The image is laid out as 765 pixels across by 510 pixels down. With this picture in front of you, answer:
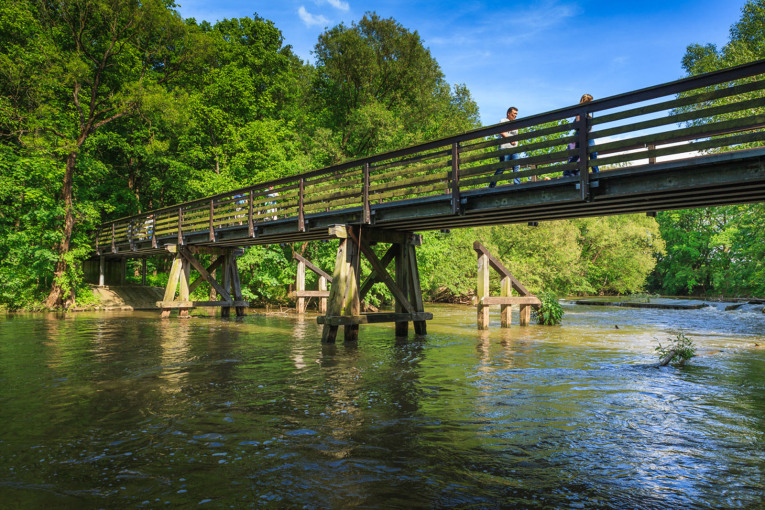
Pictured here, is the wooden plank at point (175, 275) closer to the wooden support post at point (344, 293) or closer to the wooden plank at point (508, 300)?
the wooden support post at point (344, 293)

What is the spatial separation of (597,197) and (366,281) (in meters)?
6.53

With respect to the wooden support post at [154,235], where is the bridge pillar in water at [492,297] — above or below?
below

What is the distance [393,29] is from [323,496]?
3424 cm

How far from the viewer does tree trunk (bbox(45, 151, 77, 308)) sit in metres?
23.9

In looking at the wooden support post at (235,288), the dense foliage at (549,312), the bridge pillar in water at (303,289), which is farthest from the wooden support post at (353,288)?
the bridge pillar in water at (303,289)

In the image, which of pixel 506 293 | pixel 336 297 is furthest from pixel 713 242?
pixel 336 297

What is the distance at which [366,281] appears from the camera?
13.3 meters

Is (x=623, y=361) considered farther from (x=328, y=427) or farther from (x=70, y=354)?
(x=70, y=354)

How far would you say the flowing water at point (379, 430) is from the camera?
12.1 ft

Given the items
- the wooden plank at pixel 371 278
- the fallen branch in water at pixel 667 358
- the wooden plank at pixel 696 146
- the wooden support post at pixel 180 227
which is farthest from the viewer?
the wooden support post at pixel 180 227

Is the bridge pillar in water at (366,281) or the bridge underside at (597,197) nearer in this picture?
the bridge underside at (597,197)

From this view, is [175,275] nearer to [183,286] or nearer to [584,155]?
[183,286]

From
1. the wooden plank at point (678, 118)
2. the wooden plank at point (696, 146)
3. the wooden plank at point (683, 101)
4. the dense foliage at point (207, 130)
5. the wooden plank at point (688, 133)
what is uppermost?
the dense foliage at point (207, 130)

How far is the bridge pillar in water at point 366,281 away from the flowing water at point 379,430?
167cm
